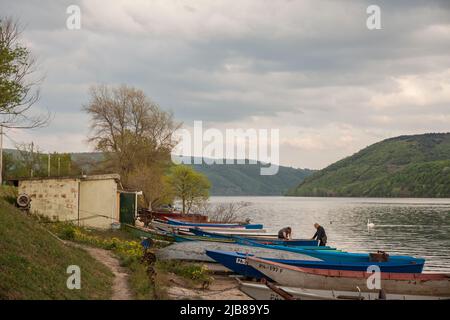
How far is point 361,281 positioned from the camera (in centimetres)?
1984

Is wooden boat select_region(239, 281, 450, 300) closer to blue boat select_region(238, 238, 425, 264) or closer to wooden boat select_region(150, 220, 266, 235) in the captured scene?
blue boat select_region(238, 238, 425, 264)

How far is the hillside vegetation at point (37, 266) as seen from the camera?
42.5ft

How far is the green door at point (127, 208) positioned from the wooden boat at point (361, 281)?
20.8 m

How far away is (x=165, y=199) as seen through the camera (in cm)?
5888

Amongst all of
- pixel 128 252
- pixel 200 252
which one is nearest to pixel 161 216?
pixel 128 252

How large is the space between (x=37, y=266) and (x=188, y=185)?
4716 cm

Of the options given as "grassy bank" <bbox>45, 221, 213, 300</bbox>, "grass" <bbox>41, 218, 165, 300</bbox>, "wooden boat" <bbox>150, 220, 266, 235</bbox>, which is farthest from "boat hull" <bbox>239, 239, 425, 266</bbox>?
"wooden boat" <bbox>150, 220, 266, 235</bbox>

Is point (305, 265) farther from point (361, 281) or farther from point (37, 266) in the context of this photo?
point (37, 266)

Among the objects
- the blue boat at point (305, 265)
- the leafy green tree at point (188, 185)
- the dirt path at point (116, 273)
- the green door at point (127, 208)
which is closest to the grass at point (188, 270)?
the blue boat at point (305, 265)

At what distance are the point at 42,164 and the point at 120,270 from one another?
151ft

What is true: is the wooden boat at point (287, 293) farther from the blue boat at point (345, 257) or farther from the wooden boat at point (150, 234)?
the wooden boat at point (150, 234)

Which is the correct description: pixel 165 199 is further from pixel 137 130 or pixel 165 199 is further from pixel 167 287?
pixel 167 287
